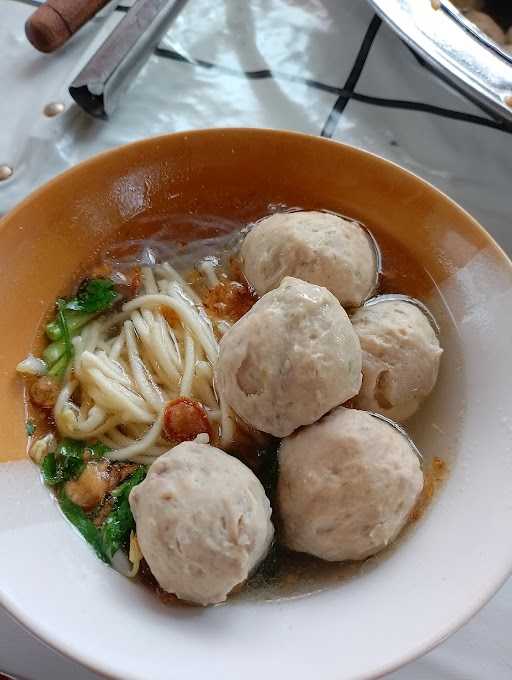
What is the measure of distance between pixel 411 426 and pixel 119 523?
634 millimetres

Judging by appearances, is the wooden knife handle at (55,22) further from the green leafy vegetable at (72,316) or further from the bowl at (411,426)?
the green leafy vegetable at (72,316)

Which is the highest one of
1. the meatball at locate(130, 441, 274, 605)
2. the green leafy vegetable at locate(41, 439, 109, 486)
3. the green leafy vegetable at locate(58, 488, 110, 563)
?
the meatball at locate(130, 441, 274, 605)

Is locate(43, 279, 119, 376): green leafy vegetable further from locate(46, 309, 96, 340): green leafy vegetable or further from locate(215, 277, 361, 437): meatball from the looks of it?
locate(215, 277, 361, 437): meatball

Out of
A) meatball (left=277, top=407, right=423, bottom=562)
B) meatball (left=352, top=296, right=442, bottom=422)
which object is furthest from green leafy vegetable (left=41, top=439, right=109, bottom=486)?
meatball (left=352, top=296, right=442, bottom=422)

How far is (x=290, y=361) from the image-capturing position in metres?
1.17

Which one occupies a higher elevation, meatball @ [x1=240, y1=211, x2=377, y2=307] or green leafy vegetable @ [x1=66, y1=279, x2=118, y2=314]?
meatball @ [x1=240, y1=211, x2=377, y2=307]

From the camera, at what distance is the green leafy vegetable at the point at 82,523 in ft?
4.14

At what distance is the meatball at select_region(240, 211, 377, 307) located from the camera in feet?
4.49

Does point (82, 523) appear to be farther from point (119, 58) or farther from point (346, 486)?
point (119, 58)

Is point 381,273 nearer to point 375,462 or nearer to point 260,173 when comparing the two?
point 260,173

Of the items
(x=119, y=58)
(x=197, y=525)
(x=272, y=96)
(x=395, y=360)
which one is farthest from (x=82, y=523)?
(x=272, y=96)

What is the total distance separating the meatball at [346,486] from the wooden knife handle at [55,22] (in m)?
1.42

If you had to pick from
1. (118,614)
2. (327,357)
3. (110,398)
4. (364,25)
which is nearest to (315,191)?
(327,357)

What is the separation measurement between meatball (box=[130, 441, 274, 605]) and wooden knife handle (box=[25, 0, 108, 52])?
1.40m
